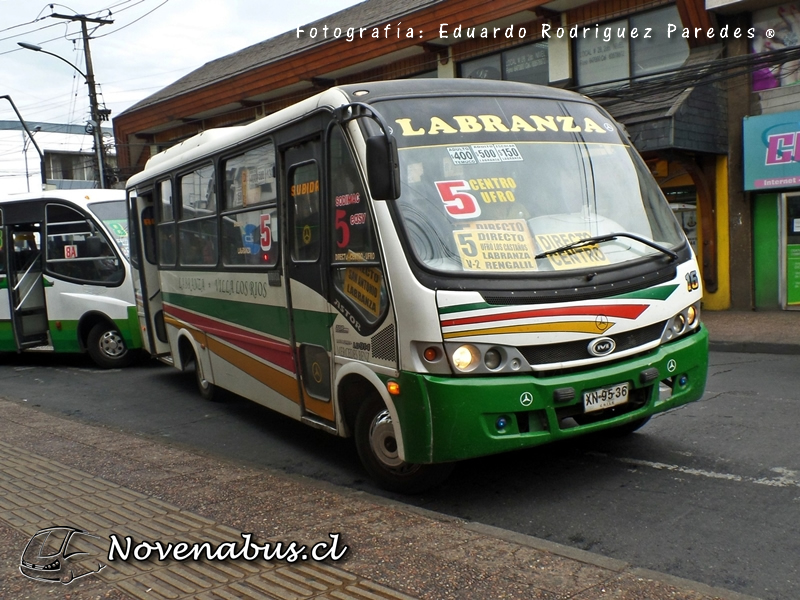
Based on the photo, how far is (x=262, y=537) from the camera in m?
4.56

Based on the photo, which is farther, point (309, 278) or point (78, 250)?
point (78, 250)

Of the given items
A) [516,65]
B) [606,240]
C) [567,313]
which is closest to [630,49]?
[516,65]

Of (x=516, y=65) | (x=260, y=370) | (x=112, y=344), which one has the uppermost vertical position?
(x=516, y=65)

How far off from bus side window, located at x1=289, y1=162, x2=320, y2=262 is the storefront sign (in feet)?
36.4

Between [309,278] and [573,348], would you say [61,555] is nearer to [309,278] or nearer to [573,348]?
[309,278]

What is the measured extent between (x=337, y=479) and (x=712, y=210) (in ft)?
39.2

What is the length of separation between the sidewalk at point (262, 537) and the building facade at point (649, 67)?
953cm

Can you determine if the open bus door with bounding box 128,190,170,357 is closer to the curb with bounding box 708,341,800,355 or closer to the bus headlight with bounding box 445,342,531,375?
the bus headlight with bounding box 445,342,531,375

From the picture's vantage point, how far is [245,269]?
7219mm

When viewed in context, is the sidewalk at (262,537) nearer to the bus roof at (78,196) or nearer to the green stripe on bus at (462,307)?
the green stripe on bus at (462,307)

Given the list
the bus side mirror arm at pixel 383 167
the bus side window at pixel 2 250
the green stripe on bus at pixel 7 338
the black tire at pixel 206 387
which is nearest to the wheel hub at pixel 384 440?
the bus side mirror arm at pixel 383 167

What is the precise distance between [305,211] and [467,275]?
5.72ft

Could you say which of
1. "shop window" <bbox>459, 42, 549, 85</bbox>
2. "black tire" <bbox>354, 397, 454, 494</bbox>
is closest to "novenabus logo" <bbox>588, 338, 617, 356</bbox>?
"black tire" <bbox>354, 397, 454, 494</bbox>

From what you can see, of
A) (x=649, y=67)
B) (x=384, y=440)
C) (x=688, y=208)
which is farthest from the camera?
(x=688, y=208)
